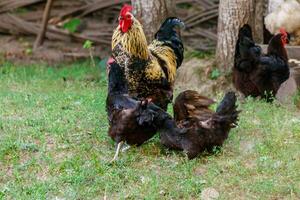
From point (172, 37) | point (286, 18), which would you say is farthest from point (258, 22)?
point (172, 37)

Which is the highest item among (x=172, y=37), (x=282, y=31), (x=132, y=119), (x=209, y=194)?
(x=172, y=37)

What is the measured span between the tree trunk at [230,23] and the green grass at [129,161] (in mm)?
1222

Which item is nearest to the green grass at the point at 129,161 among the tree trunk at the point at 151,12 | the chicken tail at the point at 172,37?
the chicken tail at the point at 172,37

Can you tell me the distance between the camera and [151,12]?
1024 cm

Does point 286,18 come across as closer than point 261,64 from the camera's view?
No

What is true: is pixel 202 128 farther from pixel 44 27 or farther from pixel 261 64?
pixel 44 27

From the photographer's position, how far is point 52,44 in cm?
1334

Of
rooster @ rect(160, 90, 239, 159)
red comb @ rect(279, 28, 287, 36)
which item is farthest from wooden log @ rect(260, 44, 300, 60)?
rooster @ rect(160, 90, 239, 159)

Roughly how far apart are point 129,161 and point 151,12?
3949 mm

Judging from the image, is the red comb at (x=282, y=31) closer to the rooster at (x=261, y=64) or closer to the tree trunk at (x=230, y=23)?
the rooster at (x=261, y=64)

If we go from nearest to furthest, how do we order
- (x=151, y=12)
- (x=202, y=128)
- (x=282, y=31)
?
(x=202, y=128) < (x=282, y=31) < (x=151, y=12)

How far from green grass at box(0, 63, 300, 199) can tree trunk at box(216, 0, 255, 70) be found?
1222 millimetres

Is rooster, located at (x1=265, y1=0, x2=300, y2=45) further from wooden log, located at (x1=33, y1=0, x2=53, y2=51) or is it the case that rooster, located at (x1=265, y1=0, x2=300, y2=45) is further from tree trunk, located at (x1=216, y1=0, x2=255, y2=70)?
wooden log, located at (x1=33, y1=0, x2=53, y2=51)

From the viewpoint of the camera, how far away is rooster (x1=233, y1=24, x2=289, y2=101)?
9203 mm
